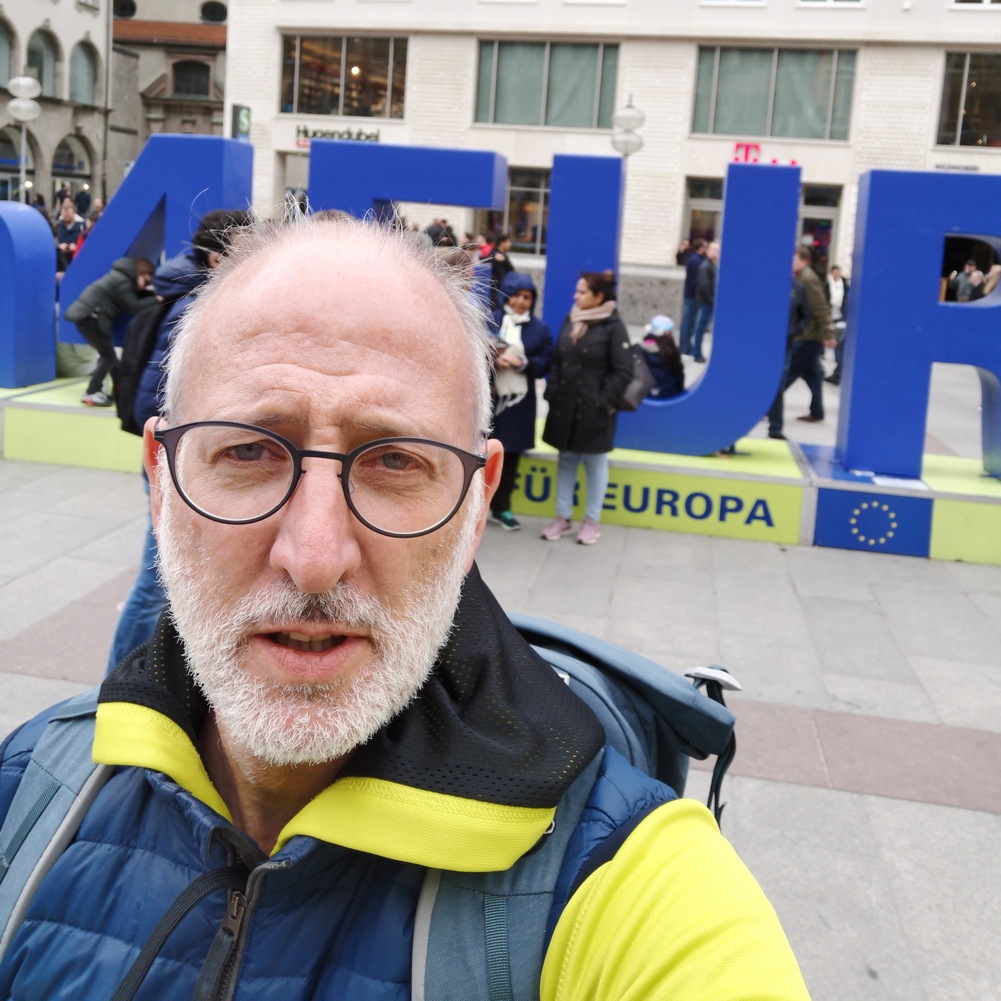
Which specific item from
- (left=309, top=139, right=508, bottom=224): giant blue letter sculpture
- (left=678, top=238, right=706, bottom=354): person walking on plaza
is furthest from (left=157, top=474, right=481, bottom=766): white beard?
(left=678, top=238, right=706, bottom=354): person walking on plaza

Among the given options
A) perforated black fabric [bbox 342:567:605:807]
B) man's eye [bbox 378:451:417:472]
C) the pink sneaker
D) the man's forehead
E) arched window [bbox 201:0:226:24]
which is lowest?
the pink sneaker

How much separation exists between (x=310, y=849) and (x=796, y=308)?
34.7 ft

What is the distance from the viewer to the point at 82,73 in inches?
1598

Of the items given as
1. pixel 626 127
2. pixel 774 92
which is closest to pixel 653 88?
pixel 774 92

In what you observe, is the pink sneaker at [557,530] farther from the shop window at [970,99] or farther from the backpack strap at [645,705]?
the shop window at [970,99]

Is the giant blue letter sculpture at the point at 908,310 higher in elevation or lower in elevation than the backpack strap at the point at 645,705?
higher

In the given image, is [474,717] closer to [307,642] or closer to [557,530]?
[307,642]

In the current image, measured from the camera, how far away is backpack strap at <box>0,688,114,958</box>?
4.56 ft

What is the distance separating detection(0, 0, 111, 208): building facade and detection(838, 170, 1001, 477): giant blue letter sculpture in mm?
35262

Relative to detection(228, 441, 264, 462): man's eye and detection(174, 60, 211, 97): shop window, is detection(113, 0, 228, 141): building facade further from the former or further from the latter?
detection(228, 441, 264, 462): man's eye

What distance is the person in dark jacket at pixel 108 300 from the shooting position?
8.76m

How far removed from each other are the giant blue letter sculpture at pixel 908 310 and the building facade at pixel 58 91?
116ft

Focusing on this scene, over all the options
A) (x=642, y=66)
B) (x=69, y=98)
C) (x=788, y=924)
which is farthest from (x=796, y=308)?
(x=69, y=98)

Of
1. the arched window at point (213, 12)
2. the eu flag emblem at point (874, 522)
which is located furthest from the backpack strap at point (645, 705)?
the arched window at point (213, 12)
